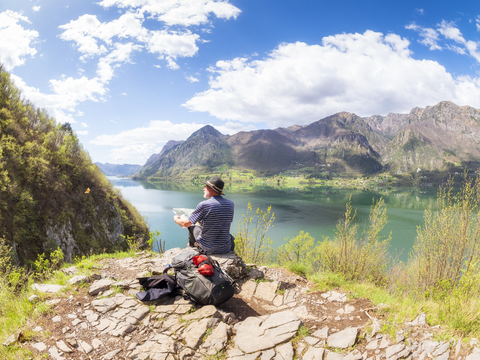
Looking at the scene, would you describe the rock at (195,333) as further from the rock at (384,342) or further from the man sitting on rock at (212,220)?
the rock at (384,342)

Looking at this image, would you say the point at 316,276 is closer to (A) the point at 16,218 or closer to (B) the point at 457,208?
(B) the point at 457,208

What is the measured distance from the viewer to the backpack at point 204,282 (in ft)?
17.1

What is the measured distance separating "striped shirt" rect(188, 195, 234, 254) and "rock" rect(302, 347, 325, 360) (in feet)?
11.0

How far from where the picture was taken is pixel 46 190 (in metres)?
22.5


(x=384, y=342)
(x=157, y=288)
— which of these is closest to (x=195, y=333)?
(x=157, y=288)

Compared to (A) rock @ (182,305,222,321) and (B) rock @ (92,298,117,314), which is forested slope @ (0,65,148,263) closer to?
(B) rock @ (92,298,117,314)

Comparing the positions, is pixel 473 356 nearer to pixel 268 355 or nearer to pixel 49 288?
pixel 268 355

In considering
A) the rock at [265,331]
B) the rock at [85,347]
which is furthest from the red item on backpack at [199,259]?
the rock at [85,347]

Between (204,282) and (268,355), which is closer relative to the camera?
(268,355)

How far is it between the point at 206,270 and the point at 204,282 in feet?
0.86

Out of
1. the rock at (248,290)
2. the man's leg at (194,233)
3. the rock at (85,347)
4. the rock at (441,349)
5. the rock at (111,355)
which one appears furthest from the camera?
the man's leg at (194,233)

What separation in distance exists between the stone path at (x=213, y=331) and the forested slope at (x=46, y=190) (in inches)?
655

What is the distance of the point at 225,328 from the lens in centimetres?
468

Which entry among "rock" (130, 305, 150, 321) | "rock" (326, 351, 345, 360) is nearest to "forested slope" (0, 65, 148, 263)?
"rock" (130, 305, 150, 321)
